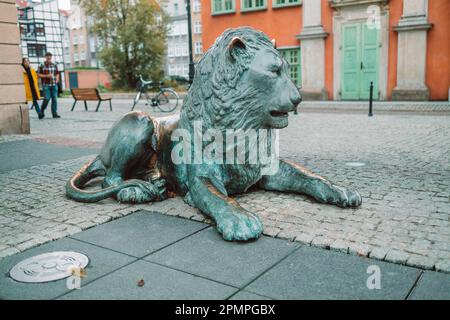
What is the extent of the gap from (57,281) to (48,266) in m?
0.25

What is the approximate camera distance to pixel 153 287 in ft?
7.62

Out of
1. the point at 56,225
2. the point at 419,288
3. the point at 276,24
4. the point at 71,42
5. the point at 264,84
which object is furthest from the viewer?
the point at 71,42

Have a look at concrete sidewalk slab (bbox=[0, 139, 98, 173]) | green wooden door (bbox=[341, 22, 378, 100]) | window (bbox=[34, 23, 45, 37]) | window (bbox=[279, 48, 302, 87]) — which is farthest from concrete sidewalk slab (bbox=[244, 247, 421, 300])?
window (bbox=[34, 23, 45, 37])

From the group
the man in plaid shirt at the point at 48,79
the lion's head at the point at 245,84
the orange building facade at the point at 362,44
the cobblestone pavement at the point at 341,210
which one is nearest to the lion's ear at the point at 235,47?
the lion's head at the point at 245,84

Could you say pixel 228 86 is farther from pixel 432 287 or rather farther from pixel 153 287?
pixel 432 287

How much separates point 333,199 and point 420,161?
276 centimetres

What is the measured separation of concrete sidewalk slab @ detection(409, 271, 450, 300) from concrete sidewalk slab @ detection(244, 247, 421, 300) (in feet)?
0.13

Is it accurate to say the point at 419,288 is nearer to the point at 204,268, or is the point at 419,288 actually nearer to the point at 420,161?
the point at 204,268

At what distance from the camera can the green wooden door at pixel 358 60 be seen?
1817cm

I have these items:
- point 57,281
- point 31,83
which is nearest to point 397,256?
point 57,281

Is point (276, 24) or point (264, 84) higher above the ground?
point (276, 24)

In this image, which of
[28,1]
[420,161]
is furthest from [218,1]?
[28,1]
